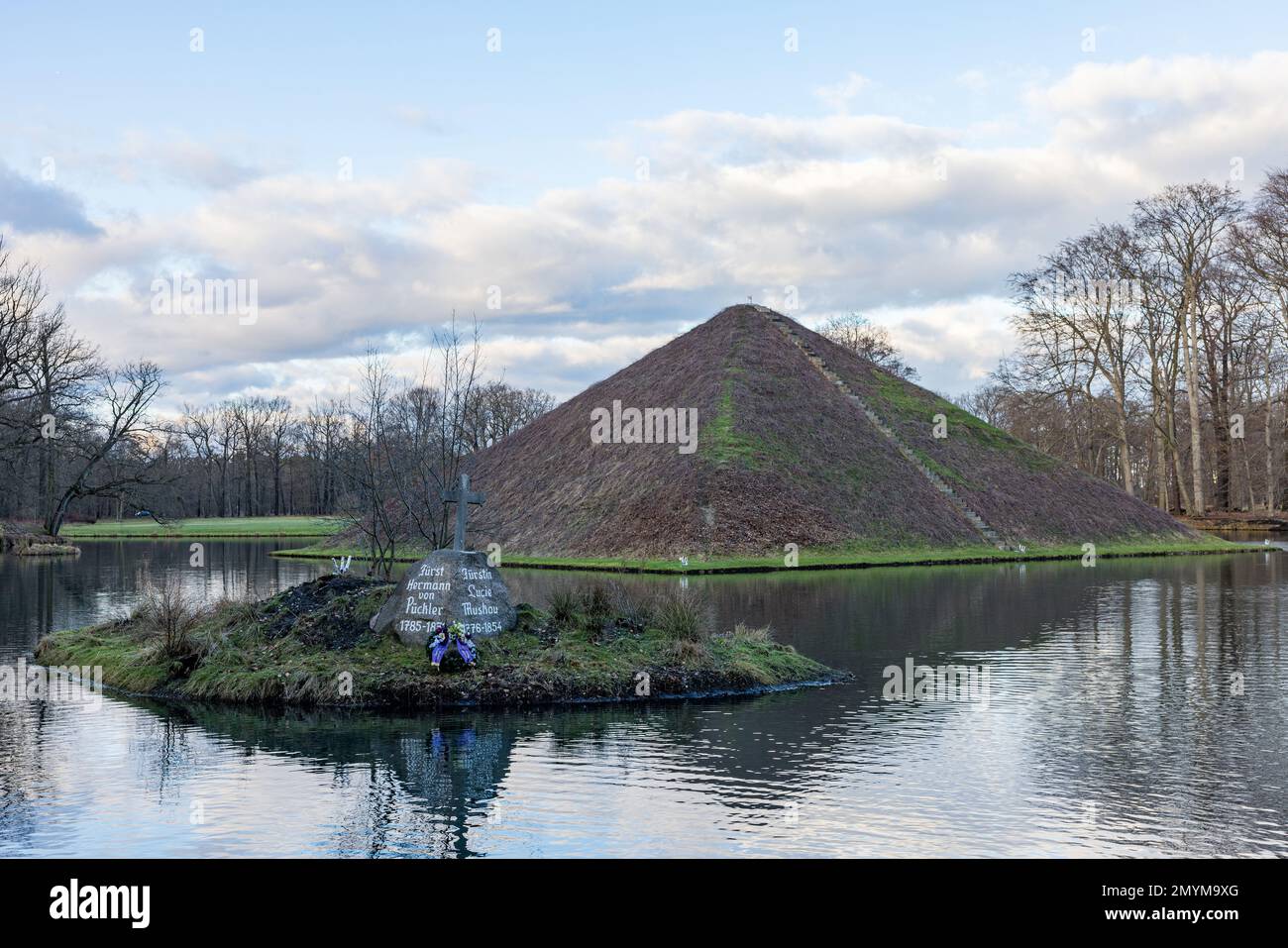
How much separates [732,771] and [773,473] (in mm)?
46694

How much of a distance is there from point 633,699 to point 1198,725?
8.19 meters

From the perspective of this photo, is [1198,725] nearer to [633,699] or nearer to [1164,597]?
[633,699]

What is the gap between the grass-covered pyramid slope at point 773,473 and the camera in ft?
182

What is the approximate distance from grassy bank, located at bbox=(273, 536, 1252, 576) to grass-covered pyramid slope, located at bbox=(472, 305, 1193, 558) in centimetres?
87

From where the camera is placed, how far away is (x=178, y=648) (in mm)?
20266

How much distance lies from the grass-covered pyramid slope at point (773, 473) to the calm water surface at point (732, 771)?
31.8 meters

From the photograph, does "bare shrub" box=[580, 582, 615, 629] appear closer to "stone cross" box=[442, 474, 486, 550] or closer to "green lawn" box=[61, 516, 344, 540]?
A: "stone cross" box=[442, 474, 486, 550]

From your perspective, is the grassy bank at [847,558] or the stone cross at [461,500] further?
the grassy bank at [847,558]

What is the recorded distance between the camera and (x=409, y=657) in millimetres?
18891

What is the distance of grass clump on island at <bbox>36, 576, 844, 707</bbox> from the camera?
18.1m
